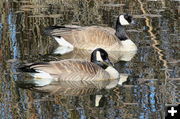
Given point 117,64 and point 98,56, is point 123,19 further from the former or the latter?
point 98,56

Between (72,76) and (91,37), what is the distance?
3361 millimetres

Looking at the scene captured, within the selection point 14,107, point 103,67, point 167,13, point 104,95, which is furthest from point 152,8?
point 14,107

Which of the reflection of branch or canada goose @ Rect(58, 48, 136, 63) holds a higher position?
the reflection of branch

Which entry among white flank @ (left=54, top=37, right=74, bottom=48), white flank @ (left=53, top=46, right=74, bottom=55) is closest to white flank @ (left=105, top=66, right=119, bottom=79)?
white flank @ (left=53, top=46, right=74, bottom=55)

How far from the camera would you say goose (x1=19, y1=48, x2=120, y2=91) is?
11.0 m

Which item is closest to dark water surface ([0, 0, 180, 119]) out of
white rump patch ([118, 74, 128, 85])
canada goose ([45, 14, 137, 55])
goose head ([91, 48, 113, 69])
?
white rump patch ([118, 74, 128, 85])

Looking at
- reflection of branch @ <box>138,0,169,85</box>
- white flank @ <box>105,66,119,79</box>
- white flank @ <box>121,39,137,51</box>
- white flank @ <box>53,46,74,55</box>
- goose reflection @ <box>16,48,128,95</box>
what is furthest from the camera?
white flank @ <box>121,39,137,51</box>

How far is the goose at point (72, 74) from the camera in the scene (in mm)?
10977

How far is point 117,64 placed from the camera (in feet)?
42.0

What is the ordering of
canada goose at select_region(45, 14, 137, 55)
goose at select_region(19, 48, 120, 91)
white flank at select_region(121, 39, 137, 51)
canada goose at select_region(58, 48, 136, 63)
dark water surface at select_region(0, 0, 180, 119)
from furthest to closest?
canada goose at select_region(45, 14, 137, 55), white flank at select_region(121, 39, 137, 51), canada goose at select_region(58, 48, 136, 63), goose at select_region(19, 48, 120, 91), dark water surface at select_region(0, 0, 180, 119)

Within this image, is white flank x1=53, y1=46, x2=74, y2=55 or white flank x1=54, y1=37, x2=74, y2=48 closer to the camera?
white flank x1=53, y1=46, x2=74, y2=55

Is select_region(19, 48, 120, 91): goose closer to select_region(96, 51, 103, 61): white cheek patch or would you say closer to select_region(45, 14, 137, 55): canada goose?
select_region(96, 51, 103, 61): white cheek patch

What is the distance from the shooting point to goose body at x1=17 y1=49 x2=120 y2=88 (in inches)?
433

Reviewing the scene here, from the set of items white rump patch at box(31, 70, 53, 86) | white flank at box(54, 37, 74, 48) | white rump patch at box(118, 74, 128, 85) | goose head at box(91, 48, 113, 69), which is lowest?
white flank at box(54, 37, 74, 48)
